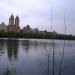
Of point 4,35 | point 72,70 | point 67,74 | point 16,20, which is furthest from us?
point 16,20

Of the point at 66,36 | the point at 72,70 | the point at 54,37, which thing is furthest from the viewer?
the point at 72,70

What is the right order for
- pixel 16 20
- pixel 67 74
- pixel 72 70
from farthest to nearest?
pixel 16 20 → pixel 72 70 → pixel 67 74

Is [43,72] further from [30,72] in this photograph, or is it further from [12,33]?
[12,33]

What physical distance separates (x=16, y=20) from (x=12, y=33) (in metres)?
29.4

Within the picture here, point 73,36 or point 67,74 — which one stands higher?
point 73,36

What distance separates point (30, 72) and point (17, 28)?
8975 centimetres

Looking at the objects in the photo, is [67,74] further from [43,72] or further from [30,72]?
[30,72]

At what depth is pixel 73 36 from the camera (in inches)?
173

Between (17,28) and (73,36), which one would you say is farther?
(17,28)

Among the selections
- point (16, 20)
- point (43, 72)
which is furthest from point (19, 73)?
point (16, 20)

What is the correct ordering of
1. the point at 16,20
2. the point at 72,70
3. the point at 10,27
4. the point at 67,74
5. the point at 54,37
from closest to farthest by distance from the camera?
the point at 54,37, the point at 67,74, the point at 72,70, the point at 10,27, the point at 16,20

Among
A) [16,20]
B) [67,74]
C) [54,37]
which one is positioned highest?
[16,20]

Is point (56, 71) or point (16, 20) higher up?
point (16, 20)

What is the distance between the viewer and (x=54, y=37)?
4.18 m
